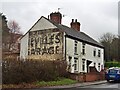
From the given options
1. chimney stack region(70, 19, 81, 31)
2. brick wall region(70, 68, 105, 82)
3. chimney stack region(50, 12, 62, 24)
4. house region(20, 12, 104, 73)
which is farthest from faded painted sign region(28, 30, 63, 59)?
chimney stack region(70, 19, 81, 31)

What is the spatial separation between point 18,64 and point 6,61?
123 centimetres

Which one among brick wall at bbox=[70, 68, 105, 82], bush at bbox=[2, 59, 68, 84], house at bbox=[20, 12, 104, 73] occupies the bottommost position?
brick wall at bbox=[70, 68, 105, 82]

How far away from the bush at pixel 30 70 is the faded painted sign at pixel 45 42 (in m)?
9.03

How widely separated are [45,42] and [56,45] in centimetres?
222

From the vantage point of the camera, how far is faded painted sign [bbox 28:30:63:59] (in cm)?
3684

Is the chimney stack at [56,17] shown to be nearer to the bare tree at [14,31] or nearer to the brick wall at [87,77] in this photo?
the brick wall at [87,77]

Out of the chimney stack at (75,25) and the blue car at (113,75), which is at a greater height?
the chimney stack at (75,25)

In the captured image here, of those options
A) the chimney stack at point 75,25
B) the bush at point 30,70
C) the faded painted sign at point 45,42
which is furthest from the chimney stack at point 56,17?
the bush at point 30,70

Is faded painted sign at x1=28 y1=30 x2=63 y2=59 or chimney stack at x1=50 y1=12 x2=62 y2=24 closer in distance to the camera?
faded painted sign at x1=28 y1=30 x2=63 y2=59

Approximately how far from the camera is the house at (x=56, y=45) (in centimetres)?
3647

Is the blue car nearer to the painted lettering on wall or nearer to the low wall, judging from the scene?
the low wall

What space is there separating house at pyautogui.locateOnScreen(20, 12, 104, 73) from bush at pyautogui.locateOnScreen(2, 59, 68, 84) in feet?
28.1

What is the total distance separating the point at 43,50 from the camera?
38562 millimetres

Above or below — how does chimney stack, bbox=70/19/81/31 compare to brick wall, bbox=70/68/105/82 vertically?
above
